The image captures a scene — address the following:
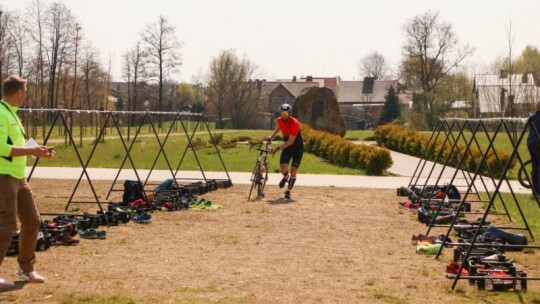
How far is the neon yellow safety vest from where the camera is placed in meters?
6.11

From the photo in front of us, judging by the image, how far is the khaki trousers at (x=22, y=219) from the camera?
6.22 meters

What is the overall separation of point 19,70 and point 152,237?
3274 cm

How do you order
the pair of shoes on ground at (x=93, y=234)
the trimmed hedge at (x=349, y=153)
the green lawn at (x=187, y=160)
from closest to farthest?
the pair of shoes on ground at (x=93, y=234) < the trimmed hedge at (x=349, y=153) < the green lawn at (x=187, y=160)

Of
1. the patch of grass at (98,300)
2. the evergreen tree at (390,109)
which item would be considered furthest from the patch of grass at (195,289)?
the evergreen tree at (390,109)

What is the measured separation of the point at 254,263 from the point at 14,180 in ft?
8.78

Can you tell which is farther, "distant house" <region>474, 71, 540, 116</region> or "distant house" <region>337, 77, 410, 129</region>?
"distant house" <region>337, 77, 410, 129</region>

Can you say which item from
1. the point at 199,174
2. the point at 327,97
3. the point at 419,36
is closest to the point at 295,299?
the point at 199,174

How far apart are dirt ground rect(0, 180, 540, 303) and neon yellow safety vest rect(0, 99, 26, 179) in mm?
1051

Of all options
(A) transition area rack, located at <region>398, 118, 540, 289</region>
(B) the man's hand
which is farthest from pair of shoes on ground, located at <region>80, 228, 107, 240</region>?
(A) transition area rack, located at <region>398, 118, 540, 289</region>

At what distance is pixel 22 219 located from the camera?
6.51m

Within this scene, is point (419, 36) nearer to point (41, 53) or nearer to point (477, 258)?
point (41, 53)

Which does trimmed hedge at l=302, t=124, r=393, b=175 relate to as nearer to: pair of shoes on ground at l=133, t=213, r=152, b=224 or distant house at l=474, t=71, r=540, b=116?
pair of shoes on ground at l=133, t=213, r=152, b=224

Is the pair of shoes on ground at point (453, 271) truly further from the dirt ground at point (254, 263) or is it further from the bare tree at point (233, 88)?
the bare tree at point (233, 88)

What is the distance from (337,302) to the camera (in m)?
5.93
